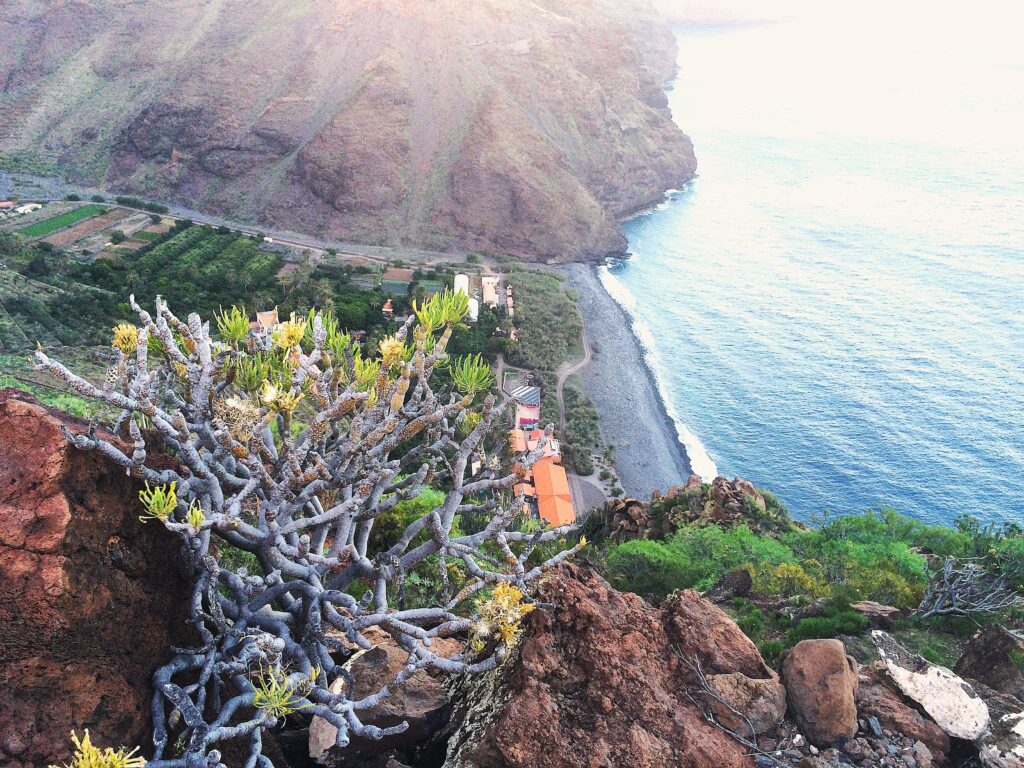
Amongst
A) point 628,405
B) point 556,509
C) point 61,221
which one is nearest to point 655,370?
point 628,405

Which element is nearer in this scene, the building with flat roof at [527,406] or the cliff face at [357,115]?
the building with flat roof at [527,406]

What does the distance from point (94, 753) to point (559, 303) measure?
67122mm

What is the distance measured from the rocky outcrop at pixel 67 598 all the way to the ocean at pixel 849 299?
4799 cm

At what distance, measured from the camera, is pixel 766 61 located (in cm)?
18712

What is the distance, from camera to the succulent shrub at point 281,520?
7.49m

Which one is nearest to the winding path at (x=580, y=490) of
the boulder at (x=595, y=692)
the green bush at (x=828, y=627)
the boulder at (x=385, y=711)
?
the green bush at (x=828, y=627)

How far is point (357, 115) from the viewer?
3578 inches

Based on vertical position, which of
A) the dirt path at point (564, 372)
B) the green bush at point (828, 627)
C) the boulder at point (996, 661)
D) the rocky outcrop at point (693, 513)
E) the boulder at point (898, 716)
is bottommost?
the dirt path at point (564, 372)

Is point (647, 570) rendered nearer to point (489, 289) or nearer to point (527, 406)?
point (527, 406)

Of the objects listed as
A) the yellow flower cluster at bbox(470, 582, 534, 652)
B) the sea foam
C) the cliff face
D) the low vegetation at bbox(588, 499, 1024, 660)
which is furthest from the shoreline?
the yellow flower cluster at bbox(470, 582, 534, 652)

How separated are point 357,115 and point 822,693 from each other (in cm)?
9431

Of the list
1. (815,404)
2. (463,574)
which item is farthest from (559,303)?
(463,574)

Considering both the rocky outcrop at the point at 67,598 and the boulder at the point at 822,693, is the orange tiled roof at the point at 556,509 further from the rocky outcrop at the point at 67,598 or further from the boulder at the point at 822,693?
the rocky outcrop at the point at 67,598

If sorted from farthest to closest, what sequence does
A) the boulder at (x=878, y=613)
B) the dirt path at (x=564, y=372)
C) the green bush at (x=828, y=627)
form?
the dirt path at (x=564, y=372), the boulder at (x=878, y=613), the green bush at (x=828, y=627)
